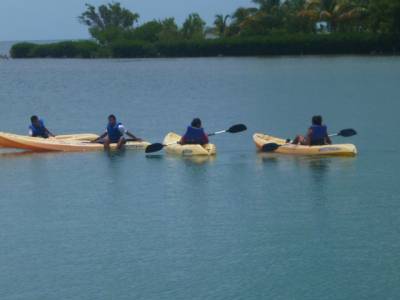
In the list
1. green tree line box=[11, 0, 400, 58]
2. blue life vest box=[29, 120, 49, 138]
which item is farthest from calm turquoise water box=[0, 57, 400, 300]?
green tree line box=[11, 0, 400, 58]

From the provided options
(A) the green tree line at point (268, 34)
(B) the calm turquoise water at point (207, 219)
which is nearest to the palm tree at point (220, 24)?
(A) the green tree line at point (268, 34)

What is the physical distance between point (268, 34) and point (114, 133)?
67.8m

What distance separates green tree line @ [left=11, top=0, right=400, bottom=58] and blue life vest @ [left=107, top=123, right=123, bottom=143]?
59.5m

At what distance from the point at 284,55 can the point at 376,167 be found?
2663 inches

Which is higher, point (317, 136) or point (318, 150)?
point (317, 136)

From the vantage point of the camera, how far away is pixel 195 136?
25641 mm

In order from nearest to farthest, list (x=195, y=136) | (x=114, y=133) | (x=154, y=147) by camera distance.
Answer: (x=195, y=136) → (x=154, y=147) → (x=114, y=133)

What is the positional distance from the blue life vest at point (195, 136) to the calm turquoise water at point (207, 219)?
0.61 metres

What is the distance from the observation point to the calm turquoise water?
1520 cm

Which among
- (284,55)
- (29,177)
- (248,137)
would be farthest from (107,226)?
(284,55)

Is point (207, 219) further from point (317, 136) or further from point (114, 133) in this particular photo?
point (114, 133)

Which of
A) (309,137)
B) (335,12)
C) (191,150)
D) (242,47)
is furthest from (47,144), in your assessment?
(242,47)

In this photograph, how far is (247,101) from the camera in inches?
1843

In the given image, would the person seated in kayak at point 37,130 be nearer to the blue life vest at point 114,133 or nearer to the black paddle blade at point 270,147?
the blue life vest at point 114,133
